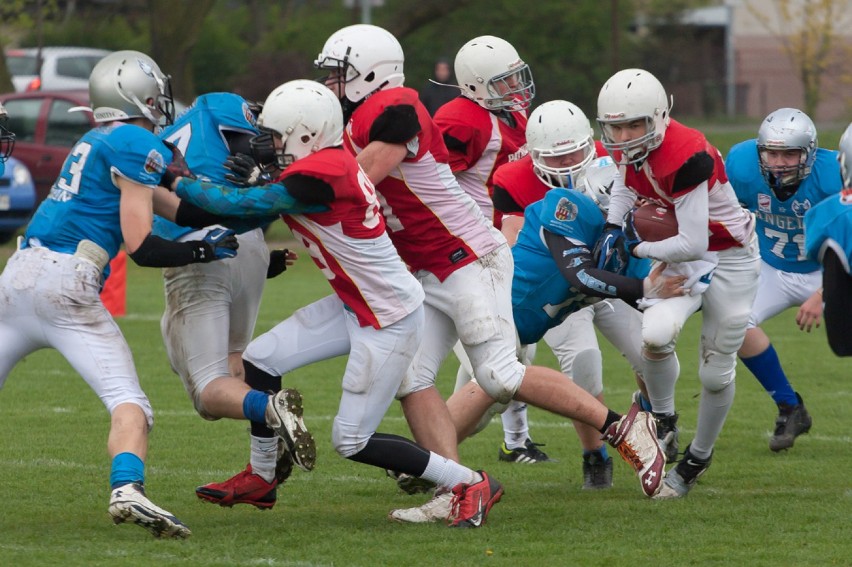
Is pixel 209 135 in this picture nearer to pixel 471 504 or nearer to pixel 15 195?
pixel 471 504

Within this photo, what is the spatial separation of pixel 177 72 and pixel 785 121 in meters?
15.6

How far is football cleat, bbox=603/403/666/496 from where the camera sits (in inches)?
207

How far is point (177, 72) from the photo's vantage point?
21.0m

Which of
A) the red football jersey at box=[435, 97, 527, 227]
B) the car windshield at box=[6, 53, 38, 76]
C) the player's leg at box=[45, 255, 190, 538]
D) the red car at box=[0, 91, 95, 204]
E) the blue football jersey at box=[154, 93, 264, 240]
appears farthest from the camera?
the car windshield at box=[6, 53, 38, 76]

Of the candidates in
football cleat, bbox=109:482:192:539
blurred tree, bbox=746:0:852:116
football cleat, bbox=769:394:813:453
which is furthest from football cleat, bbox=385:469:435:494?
blurred tree, bbox=746:0:852:116

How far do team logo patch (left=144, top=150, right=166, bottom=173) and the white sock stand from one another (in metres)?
1.14

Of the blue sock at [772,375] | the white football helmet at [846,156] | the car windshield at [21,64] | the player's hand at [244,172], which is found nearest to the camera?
the white football helmet at [846,156]

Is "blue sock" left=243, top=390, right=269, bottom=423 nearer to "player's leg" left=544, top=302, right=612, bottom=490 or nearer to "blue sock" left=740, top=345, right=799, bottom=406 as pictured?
"player's leg" left=544, top=302, right=612, bottom=490

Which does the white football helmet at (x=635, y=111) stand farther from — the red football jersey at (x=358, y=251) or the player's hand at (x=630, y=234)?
the red football jersey at (x=358, y=251)

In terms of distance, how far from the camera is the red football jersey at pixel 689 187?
→ 523 cm

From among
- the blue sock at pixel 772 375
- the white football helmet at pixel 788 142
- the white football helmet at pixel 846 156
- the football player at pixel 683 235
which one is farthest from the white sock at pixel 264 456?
the white football helmet at pixel 788 142

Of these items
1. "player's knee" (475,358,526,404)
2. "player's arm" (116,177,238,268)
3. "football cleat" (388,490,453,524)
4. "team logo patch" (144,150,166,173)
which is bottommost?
"football cleat" (388,490,453,524)

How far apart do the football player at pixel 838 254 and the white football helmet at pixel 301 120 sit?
1643 millimetres

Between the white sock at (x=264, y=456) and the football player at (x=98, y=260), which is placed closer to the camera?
the football player at (x=98, y=260)
